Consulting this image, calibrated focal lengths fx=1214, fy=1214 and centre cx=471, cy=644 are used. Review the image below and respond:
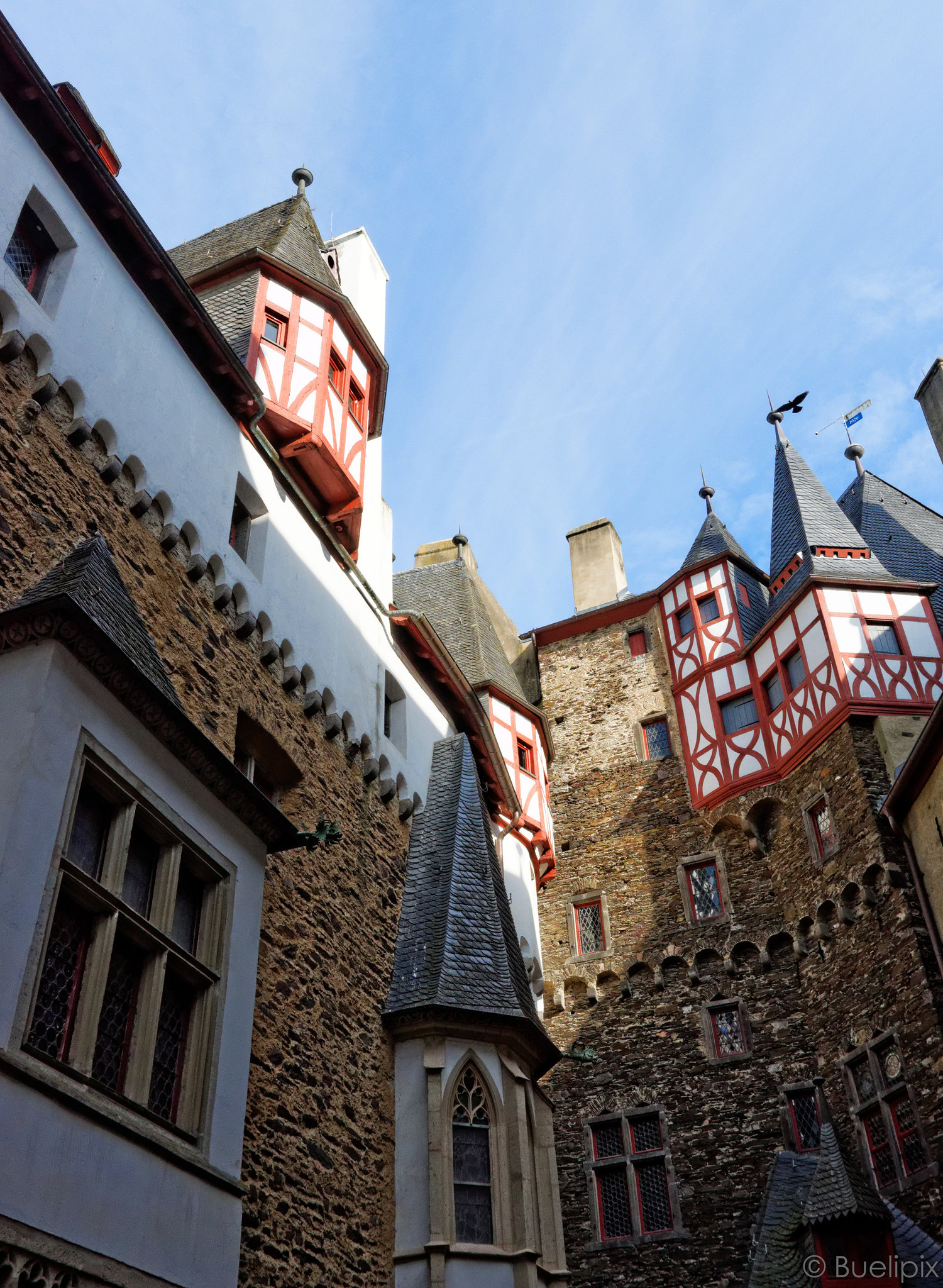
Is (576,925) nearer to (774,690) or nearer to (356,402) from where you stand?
(774,690)

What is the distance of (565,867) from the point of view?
21.7 meters

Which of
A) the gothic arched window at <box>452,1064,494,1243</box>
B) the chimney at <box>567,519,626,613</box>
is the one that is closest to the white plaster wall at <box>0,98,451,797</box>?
the gothic arched window at <box>452,1064,494,1243</box>

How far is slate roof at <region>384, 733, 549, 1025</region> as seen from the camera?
10.9 m

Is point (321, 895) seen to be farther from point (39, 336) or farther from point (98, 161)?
point (98, 161)

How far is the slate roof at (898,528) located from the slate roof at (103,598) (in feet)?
52.1

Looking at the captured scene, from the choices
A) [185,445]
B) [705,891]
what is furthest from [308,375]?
[705,891]

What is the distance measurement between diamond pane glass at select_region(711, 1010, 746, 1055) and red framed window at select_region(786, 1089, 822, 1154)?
1124mm

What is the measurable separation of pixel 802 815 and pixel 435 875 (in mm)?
8492

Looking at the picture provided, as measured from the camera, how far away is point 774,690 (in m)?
20.9

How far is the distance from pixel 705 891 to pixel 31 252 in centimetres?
1508

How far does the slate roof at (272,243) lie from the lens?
14.0 metres

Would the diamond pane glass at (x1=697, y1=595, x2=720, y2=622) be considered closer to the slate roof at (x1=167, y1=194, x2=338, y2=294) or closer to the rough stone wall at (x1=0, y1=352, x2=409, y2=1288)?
the slate roof at (x1=167, y1=194, x2=338, y2=294)

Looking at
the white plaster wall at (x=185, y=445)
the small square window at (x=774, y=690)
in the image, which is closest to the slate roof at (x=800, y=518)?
the small square window at (x=774, y=690)

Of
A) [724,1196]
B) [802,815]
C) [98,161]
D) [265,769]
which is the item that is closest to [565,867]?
[802,815]
